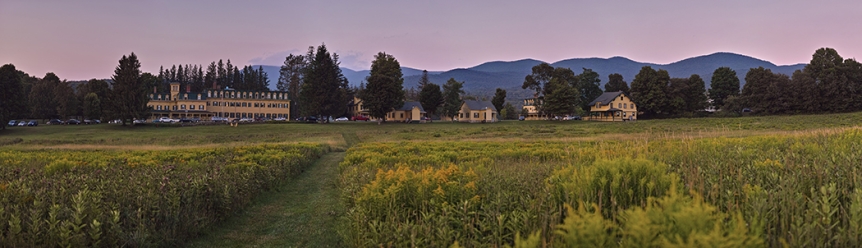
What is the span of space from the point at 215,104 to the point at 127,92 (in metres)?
28.5

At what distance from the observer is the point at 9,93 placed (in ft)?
202

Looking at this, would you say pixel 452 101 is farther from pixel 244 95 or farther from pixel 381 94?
pixel 244 95

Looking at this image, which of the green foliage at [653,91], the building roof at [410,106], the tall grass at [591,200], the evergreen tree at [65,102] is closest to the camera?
the tall grass at [591,200]

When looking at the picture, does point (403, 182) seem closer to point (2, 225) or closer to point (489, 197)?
point (489, 197)

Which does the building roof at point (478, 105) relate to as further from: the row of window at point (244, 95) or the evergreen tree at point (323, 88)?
the row of window at point (244, 95)

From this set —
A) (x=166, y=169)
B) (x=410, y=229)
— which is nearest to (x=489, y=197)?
(x=410, y=229)

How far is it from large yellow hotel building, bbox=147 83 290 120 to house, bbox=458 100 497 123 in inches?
1659

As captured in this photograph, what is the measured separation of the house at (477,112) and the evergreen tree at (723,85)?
48314mm

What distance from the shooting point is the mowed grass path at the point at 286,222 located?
7.70 meters

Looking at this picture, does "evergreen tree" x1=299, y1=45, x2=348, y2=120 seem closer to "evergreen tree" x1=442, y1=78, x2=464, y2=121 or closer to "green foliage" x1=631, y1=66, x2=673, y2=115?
"evergreen tree" x1=442, y1=78, x2=464, y2=121

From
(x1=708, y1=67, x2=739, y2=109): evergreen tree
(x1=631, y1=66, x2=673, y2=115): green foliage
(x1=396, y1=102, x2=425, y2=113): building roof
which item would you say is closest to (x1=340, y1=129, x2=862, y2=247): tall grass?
(x1=631, y1=66, x2=673, y2=115): green foliage

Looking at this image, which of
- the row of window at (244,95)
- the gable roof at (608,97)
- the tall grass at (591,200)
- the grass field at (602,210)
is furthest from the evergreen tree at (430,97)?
the tall grass at (591,200)

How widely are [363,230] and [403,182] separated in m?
1.19

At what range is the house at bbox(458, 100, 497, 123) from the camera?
93438 mm
